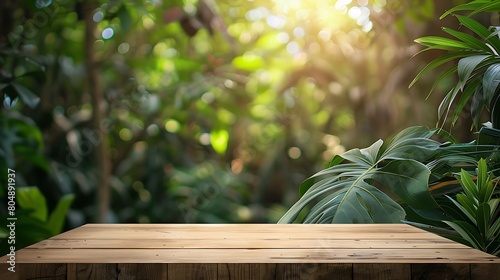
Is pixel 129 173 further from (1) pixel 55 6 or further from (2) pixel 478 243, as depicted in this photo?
(2) pixel 478 243

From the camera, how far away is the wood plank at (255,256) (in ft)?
2.26

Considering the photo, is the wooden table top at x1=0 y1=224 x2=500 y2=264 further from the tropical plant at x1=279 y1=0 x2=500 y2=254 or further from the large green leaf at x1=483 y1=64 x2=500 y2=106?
the large green leaf at x1=483 y1=64 x2=500 y2=106

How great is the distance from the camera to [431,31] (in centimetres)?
208

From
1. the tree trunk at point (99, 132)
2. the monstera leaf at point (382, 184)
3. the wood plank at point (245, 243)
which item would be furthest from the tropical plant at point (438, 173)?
the tree trunk at point (99, 132)

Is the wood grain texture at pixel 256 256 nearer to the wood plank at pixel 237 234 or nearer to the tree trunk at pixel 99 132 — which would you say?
the wood plank at pixel 237 234

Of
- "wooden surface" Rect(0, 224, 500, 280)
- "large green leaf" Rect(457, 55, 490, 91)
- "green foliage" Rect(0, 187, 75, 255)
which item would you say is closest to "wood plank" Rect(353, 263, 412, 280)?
"wooden surface" Rect(0, 224, 500, 280)

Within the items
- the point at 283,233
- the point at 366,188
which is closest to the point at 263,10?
the point at 366,188

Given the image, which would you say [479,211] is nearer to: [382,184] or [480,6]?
[382,184]

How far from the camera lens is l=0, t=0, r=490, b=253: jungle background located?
2168 millimetres

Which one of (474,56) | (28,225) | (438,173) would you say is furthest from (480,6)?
(28,225)

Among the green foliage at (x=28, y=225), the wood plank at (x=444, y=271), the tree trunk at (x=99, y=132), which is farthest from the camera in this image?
the tree trunk at (x=99, y=132)

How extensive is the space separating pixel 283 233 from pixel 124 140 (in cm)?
215

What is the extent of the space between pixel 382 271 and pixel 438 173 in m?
0.65

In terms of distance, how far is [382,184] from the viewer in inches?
47.7
